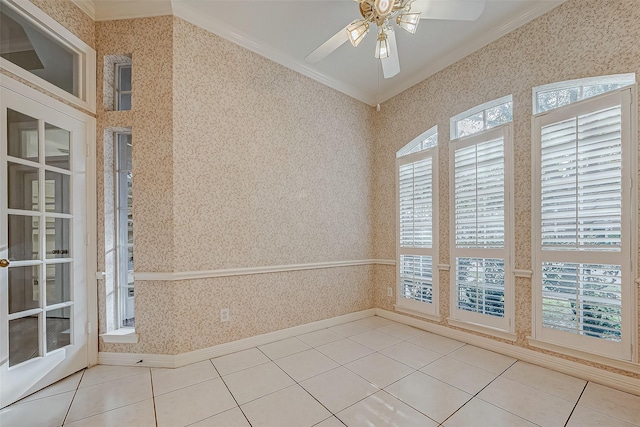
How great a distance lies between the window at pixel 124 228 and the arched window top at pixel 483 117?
339 cm

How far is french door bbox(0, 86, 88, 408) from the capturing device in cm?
176

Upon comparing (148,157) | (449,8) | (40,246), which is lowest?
(40,246)

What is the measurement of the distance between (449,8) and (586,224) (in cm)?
188

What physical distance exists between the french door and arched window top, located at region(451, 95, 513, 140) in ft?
12.0

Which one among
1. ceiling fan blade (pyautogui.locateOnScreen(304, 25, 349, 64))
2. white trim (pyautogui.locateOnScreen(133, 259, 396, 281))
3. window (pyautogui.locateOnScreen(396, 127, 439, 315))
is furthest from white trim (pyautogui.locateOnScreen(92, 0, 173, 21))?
window (pyautogui.locateOnScreen(396, 127, 439, 315))

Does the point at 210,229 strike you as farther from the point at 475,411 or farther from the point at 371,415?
the point at 475,411

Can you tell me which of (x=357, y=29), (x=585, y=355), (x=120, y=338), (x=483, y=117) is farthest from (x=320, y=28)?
(x=585, y=355)

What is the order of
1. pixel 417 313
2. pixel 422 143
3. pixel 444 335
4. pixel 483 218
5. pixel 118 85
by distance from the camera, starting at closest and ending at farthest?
pixel 118 85, pixel 483 218, pixel 444 335, pixel 417 313, pixel 422 143

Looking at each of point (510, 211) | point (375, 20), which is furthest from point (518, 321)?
point (375, 20)

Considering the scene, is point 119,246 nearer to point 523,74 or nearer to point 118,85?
point 118,85

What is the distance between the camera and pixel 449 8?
5.62ft

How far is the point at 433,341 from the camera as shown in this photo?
2.81 m

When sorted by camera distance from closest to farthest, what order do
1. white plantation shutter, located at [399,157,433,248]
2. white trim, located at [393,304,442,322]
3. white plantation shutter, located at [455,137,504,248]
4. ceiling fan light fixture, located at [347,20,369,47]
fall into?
ceiling fan light fixture, located at [347,20,369,47]
white plantation shutter, located at [455,137,504,248]
white trim, located at [393,304,442,322]
white plantation shutter, located at [399,157,433,248]

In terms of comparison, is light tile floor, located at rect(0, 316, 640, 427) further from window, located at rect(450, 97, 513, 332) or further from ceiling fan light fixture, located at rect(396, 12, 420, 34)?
ceiling fan light fixture, located at rect(396, 12, 420, 34)
